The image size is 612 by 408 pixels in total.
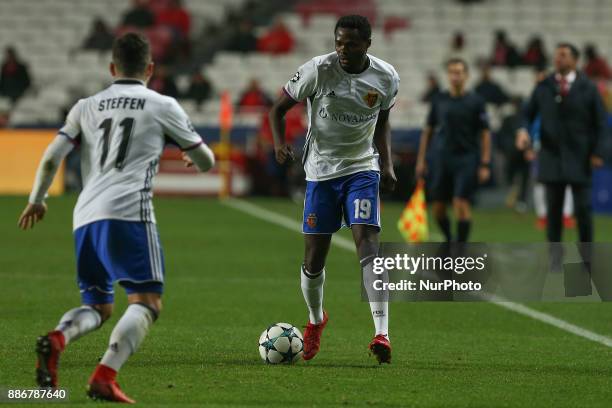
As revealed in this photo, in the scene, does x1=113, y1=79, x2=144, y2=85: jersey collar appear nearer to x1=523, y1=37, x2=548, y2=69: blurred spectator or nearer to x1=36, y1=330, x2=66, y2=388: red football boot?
x1=36, y1=330, x2=66, y2=388: red football boot

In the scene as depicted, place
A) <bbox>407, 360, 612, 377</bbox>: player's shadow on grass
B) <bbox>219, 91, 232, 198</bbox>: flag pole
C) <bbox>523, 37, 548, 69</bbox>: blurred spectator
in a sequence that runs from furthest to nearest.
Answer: <bbox>523, 37, 548, 69</bbox>: blurred spectator, <bbox>219, 91, 232, 198</bbox>: flag pole, <bbox>407, 360, 612, 377</bbox>: player's shadow on grass

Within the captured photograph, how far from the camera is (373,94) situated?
8.22 metres

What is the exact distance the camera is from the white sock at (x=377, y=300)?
7.99m

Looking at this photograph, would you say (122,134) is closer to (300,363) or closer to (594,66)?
(300,363)

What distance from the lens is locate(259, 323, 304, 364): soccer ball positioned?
795cm

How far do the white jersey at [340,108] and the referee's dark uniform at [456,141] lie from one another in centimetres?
564

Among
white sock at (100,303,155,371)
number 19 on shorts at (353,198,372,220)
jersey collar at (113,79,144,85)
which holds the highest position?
jersey collar at (113,79,144,85)

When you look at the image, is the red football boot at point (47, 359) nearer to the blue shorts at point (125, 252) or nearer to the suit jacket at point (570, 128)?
the blue shorts at point (125, 252)

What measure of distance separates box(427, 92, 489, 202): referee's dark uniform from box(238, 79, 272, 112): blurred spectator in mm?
13332

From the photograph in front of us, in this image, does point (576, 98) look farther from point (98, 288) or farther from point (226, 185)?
point (226, 185)

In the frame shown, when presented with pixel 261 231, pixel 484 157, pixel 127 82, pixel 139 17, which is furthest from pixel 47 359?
pixel 139 17

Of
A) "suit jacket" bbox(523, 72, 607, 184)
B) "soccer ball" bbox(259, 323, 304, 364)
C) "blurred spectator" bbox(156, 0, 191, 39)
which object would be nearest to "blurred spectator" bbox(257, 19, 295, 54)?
"blurred spectator" bbox(156, 0, 191, 39)

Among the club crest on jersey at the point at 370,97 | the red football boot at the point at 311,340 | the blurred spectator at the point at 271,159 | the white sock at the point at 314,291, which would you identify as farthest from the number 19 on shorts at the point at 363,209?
the blurred spectator at the point at 271,159

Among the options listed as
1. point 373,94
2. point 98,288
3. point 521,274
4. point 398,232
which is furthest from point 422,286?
point 398,232
